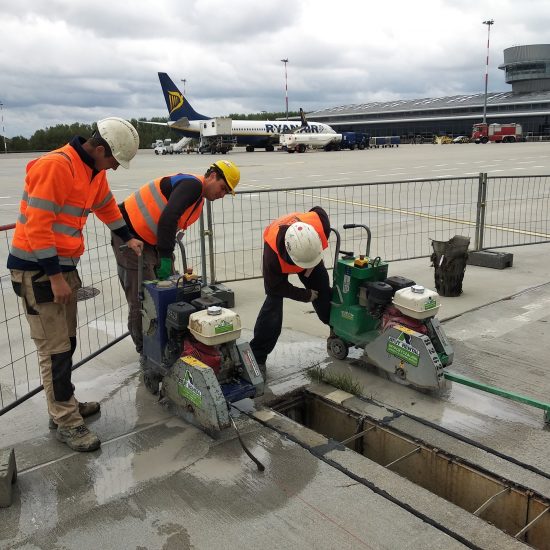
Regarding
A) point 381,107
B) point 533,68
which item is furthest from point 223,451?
point 533,68

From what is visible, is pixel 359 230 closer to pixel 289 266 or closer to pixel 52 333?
pixel 289 266

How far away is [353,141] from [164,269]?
159ft

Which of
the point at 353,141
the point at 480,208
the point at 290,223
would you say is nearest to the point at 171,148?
the point at 353,141

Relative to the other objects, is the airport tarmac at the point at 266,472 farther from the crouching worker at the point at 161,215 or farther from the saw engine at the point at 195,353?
the crouching worker at the point at 161,215

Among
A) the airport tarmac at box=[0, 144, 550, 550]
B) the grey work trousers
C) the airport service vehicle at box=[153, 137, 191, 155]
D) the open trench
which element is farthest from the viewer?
the airport service vehicle at box=[153, 137, 191, 155]

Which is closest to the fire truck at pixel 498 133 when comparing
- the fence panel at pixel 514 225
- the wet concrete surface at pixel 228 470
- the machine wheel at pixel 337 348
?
the fence panel at pixel 514 225

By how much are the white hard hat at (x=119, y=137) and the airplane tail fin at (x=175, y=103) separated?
4757cm

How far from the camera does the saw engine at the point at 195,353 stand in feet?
10.4

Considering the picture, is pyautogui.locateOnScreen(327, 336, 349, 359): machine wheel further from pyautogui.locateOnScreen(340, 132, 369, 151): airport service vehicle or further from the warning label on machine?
pyautogui.locateOnScreen(340, 132, 369, 151): airport service vehicle

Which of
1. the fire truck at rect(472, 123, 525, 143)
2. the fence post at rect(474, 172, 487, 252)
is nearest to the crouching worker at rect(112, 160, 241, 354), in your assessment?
the fence post at rect(474, 172, 487, 252)

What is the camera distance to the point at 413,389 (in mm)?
3904

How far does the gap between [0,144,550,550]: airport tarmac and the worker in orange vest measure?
12.3 inches

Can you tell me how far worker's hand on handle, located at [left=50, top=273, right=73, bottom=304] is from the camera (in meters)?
2.94

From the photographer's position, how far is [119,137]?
10.2ft
